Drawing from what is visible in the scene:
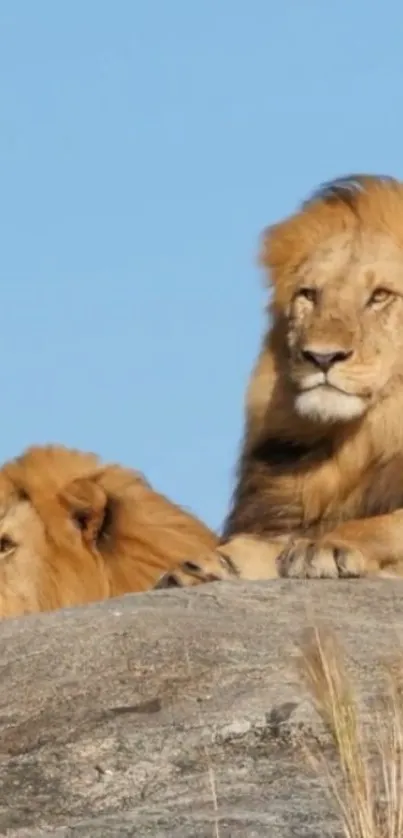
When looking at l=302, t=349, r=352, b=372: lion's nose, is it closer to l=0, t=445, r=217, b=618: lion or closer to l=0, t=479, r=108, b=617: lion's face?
l=0, t=445, r=217, b=618: lion

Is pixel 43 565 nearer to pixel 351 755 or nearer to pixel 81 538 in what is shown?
pixel 81 538

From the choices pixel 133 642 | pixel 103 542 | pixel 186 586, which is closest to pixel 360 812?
pixel 133 642

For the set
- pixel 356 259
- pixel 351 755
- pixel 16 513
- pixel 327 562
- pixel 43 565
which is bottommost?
pixel 351 755

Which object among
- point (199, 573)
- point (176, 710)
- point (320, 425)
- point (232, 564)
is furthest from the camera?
point (320, 425)

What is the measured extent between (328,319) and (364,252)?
0.39m

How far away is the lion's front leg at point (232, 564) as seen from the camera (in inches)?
290

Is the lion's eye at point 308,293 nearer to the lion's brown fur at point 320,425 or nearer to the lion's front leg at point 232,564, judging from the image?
the lion's brown fur at point 320,425

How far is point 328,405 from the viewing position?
303 inches

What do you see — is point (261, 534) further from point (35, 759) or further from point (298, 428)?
point (35, 759)

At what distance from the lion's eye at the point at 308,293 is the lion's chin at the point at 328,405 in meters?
0.38

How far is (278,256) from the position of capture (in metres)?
8.38

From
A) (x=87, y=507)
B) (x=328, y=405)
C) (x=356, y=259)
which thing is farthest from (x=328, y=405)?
(x=87, y=507)

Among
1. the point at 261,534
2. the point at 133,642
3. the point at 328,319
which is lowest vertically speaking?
the point at 133,642

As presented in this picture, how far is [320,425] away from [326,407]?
11.3 inches
